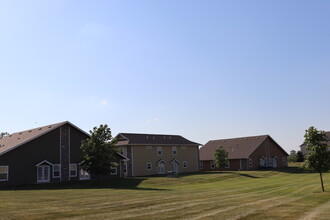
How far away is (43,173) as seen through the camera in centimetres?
4191

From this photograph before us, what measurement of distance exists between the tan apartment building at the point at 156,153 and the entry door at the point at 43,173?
14.7 metres

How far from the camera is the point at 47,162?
137 feet

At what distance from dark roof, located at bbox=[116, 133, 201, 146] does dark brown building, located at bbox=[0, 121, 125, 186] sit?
12732mm

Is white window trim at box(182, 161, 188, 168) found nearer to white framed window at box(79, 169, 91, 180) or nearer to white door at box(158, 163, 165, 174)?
white door at box(158, 163, 165, 174)

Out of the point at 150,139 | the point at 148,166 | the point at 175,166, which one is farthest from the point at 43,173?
the point at 175,166

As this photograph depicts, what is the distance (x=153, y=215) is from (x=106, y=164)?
24670 millimetres

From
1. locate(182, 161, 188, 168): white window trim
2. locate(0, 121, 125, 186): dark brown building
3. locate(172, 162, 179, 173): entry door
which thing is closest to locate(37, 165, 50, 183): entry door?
locate(0, 121, 125, 186): dark brown building

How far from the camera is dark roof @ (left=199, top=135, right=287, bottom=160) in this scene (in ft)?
220

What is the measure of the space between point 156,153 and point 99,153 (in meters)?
22.2

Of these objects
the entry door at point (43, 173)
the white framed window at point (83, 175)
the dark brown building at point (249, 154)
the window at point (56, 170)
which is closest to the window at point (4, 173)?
the entry door at point (43, 173)

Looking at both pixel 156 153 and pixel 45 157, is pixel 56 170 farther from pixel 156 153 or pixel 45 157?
pixel 156 153

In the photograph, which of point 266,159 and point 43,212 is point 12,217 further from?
point 266,159

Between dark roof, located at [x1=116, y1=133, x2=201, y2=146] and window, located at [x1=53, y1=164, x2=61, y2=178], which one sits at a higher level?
dark roof, located at [x1=116, y1=133, x2=201, y2=146]

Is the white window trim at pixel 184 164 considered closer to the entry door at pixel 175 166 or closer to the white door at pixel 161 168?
the entry door at pixel 175 166
